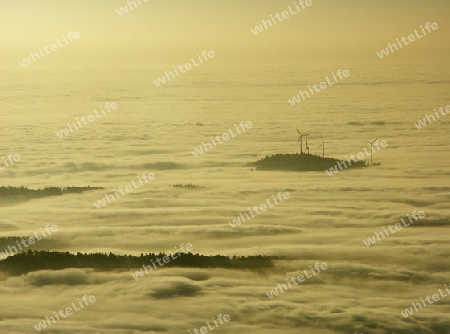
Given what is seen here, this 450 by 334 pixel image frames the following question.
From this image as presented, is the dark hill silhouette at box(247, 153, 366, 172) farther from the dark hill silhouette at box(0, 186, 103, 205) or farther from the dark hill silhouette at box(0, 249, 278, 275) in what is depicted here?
the dark hill silhouette at box(0, 249, 278, 275)

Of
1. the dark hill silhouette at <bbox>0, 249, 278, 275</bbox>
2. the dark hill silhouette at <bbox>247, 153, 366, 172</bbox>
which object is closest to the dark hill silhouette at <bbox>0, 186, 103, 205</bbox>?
the dark hill silhouette at <bbox>0, 249, 278, 275</bbox>

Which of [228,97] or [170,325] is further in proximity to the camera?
[228,97]

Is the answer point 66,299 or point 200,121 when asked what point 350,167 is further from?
point 66,299

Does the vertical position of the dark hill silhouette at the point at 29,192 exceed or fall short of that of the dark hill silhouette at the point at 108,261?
it exceeds it

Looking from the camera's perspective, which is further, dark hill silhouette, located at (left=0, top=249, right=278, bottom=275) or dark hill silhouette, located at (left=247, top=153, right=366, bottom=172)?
dark hill silhouette, located at (left=247, top=153, right=366, bottom=172)

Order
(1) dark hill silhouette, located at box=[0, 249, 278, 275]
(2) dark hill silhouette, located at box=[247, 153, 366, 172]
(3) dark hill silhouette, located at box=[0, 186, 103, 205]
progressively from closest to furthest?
1. (1) dark hill silhouette, located at box=[0, 249, 278, 275]
2. (3) dark hill silhouette, located at box=[0, 186, 103, 205]
3. (2) dark hill silhouette, located at box=[247, 153, 366, 172]

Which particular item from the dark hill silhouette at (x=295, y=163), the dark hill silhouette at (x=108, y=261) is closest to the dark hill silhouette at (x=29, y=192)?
the dark hill silhouette at (x=108, y=261)

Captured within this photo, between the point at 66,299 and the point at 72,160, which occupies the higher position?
the point at 72,160

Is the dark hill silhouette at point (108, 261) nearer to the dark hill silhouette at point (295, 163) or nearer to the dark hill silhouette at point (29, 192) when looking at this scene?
the dark hill silhouette at point (29, 192)

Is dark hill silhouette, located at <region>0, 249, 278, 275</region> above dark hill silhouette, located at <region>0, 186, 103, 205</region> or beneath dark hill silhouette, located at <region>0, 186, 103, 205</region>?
beneath

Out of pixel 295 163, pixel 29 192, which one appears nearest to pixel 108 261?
pixel 29 192

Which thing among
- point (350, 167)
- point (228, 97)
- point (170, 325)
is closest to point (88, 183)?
point (350, 167)
